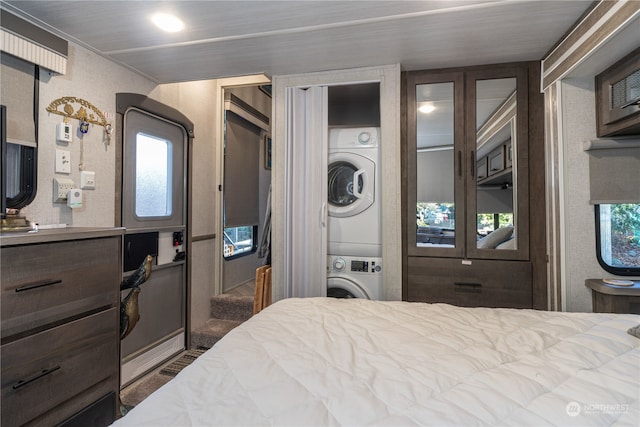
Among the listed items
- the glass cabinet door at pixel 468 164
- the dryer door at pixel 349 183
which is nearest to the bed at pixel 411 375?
the glass cabinet door at pixel 468 164

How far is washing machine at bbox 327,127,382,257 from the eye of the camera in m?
2.46

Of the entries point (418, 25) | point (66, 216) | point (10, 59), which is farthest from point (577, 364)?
point (10, 59)

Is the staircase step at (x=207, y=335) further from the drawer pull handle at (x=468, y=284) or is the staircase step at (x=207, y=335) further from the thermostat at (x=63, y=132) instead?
the drawer pull handle at (x=468, y=284)

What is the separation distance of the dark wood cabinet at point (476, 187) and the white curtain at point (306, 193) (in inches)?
25.2

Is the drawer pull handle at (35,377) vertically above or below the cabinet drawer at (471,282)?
below

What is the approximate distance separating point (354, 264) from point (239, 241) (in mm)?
1781

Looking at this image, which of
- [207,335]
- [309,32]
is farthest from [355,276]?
[309,32]

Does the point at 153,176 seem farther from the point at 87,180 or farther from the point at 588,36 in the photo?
Answer: the point at 588,36

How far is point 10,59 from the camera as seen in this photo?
156 centimetres

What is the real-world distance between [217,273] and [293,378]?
2500 mm

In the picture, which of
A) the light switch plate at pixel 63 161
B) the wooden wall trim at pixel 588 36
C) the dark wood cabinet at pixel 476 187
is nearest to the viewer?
the wooden wall trim at pixel 588 36

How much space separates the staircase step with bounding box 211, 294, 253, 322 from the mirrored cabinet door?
6.60 feet

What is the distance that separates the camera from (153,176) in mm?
2498

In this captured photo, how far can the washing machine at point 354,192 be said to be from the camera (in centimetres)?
246
